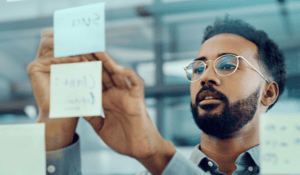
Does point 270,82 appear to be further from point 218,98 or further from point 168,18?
point 168,18

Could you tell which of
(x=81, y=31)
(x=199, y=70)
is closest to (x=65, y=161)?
(x=81, y=31)

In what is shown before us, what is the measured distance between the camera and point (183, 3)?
3.33 feet

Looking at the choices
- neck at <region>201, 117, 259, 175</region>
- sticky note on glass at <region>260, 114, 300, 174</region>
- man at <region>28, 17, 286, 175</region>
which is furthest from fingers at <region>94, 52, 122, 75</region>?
sticky note on glass at <region>260, 114, 300, 174</region>

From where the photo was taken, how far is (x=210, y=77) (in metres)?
0.89

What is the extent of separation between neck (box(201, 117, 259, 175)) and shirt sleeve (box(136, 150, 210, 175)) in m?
0.06

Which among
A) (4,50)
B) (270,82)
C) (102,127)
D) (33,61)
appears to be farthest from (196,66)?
(4,50)

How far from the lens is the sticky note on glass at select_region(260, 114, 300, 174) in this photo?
833 millimetres

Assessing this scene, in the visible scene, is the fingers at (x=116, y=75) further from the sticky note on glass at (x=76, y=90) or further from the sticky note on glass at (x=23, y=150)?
the sticky note on glass at (x=23, y=150)

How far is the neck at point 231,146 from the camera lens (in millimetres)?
867

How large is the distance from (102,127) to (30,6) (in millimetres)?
589

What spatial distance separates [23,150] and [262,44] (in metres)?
0.93

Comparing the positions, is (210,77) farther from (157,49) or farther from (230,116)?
(157,49)

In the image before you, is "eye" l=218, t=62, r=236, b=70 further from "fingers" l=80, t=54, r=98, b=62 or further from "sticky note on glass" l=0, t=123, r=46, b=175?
"sticky note on glass" l=0, t=123, r=46, b=175

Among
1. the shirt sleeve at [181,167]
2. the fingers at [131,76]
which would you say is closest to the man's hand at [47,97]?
the fingers at [131,76]
